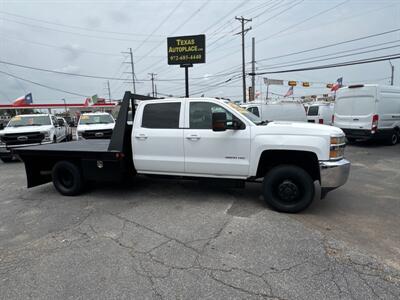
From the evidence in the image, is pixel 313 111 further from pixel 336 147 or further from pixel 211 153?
pixel 211 153

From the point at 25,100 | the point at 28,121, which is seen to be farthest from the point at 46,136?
the point at 25,100

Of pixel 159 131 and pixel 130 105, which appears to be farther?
pixel 130 105

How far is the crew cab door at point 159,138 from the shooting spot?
521cm

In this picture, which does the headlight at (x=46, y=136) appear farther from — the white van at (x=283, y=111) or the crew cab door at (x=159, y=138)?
the white van at (x=283, y=111)

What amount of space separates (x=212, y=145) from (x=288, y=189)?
1.49 meters

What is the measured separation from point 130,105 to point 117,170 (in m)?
1.36

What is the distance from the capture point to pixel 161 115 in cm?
535

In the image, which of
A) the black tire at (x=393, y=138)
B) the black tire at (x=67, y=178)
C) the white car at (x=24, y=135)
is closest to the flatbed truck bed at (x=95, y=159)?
the black tire at (x=67, y=178)

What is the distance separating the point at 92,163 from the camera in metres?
5.66

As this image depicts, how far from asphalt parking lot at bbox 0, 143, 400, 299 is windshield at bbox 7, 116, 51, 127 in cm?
711

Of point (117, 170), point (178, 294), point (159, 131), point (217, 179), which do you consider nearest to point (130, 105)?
point (159, 131)

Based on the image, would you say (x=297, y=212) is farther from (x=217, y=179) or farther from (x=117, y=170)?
(x=117, y=170)

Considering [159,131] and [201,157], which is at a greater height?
[159,131]

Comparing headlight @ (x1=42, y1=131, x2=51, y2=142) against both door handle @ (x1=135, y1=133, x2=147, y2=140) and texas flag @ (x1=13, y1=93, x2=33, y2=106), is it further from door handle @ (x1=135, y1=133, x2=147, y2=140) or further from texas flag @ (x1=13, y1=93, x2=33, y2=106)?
texas flag @ (x1=13, y1=93, x2=33, y2=106)
